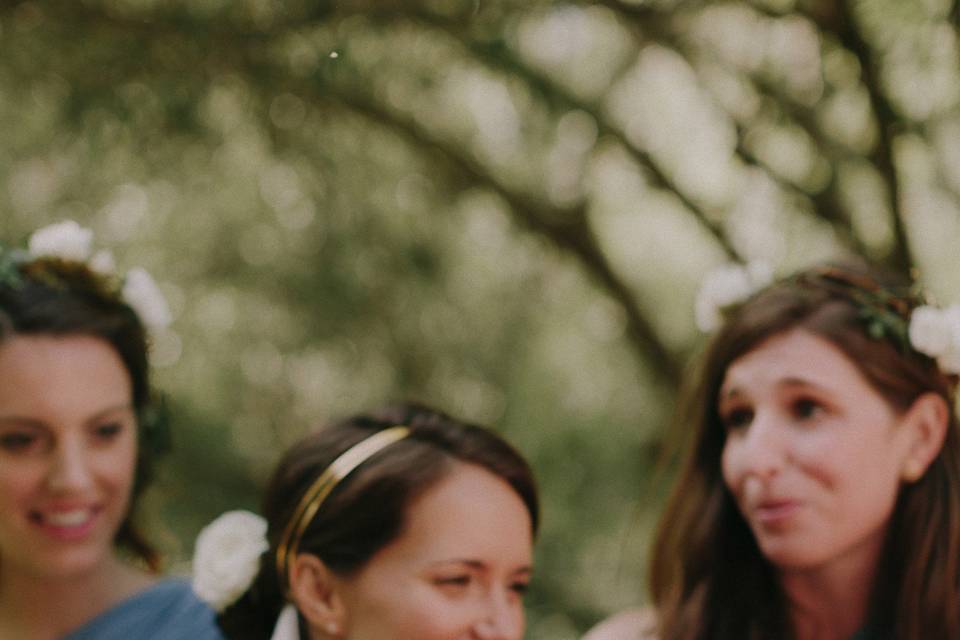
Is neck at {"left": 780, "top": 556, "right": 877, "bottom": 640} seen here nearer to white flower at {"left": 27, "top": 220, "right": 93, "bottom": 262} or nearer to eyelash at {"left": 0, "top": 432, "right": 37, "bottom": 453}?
eyelash at {"left": 0, "top": 432, "right": 37, "bottom": 453}

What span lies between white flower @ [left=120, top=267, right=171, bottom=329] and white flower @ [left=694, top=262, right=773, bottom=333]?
4.46 ft

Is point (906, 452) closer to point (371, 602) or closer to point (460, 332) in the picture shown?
point (371, 602)

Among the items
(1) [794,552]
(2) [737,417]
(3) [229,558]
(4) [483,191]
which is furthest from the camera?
(4) [483,191]

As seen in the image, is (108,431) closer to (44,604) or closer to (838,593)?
(44,604)

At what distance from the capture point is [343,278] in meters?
5.50

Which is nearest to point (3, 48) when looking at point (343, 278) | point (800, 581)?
point (343, 278)

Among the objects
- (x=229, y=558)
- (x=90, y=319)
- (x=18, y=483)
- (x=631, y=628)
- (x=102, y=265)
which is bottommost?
(x=631, y=628)

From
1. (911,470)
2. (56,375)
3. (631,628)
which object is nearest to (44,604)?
(56,375)

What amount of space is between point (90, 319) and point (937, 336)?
6.42ft

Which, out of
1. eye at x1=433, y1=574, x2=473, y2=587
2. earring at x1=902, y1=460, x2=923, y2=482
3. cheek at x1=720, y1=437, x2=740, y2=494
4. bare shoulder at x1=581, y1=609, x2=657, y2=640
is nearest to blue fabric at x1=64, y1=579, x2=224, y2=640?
eye at x1=433, y1=574, x2=473, y2=587

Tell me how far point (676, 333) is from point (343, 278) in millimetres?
1625

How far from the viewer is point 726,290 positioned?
3260mm

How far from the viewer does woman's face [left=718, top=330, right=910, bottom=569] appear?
2863 millimetres

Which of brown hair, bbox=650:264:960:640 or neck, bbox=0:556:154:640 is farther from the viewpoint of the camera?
neck, bbox=0:556:154:640
